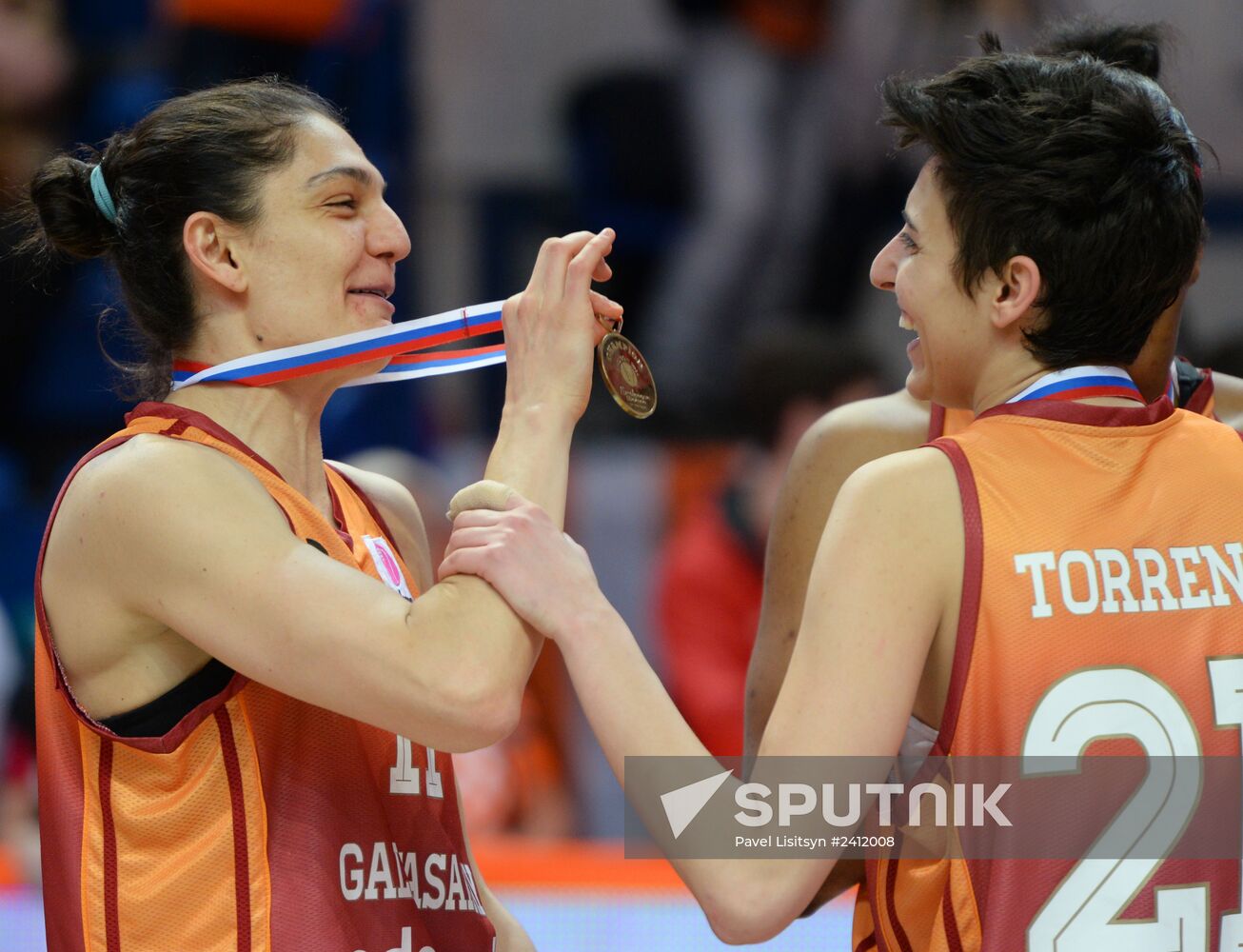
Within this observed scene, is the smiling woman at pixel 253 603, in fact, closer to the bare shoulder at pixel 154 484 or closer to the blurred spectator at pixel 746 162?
the bare shoulder at pixel 154 484

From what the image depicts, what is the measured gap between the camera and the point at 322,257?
2.49 meters

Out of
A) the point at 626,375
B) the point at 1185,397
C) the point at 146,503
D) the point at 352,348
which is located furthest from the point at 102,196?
the point at 1185,397

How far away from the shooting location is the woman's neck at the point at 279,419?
2477 mm

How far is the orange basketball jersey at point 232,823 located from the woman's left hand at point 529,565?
253 millimetres

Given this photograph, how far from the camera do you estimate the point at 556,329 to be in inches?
95.2

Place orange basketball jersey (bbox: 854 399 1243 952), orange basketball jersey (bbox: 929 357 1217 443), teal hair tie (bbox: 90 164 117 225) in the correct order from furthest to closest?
1. orange basketball jersey (bbox: 929 357 1217 443)
2. teal hair tie (bbox: 90 164 117 225)
3. orange basketball jersey (bbox: 854 399 1243 952)

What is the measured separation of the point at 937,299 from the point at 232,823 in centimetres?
124

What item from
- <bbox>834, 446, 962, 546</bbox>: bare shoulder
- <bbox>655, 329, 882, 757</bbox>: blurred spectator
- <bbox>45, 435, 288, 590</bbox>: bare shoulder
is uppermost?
<bbox>655, 329, 882, 757</bbox>: blurred spectator

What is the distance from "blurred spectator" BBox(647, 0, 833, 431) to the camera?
25.2 feet

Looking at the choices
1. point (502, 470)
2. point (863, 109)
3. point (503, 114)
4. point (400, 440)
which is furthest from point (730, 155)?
point (502, 470)

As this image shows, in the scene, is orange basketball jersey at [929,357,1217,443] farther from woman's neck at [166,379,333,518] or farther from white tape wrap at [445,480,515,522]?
woman's neck at [166,379,333,518]

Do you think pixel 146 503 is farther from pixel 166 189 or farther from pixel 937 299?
pixel 937 299

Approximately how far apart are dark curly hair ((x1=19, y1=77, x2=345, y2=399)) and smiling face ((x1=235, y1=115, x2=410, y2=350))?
33 millimetres

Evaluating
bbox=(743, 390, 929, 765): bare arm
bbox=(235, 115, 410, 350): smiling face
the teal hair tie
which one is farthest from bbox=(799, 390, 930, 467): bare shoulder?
the teal hair tie
